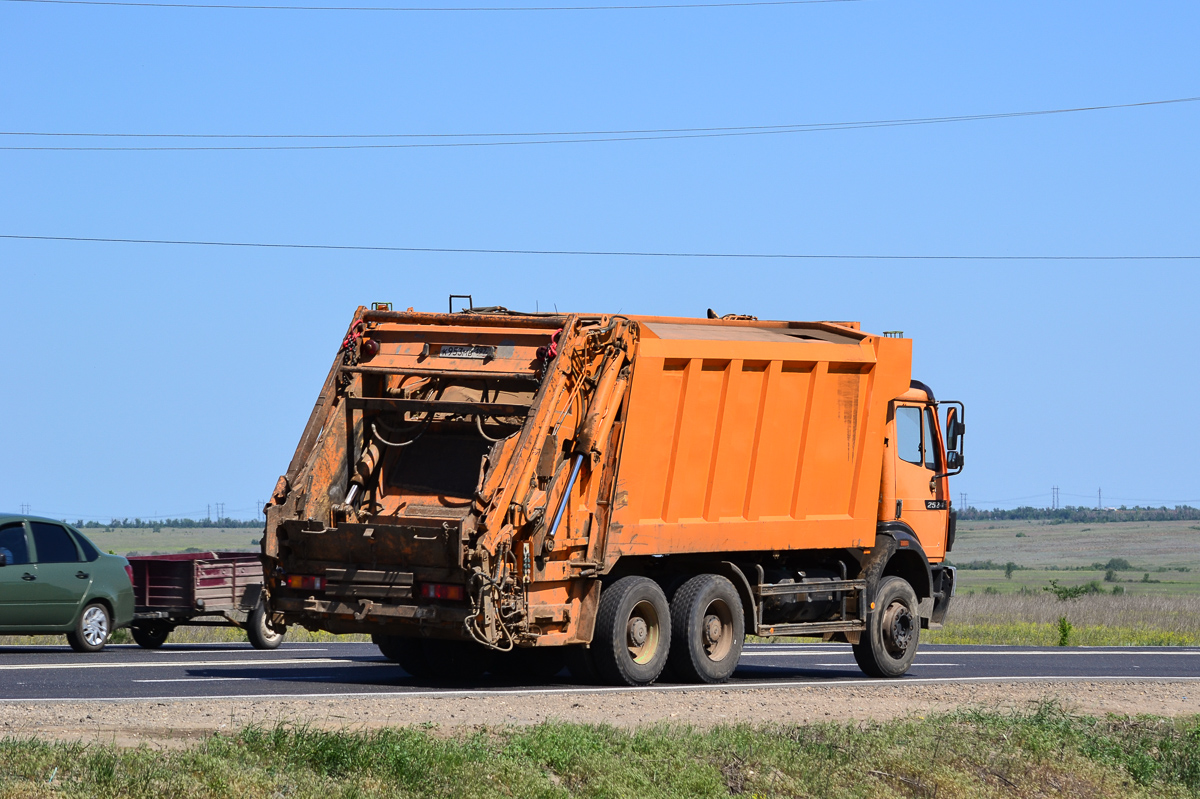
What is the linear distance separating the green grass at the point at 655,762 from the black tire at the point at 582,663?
9.98 feet

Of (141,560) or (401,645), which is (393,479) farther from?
(141,560)

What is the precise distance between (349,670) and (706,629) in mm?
3713

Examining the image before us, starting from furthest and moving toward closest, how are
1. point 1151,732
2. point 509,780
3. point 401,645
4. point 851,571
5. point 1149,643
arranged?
point 1149,643
point 851,571
point 401,645
point 1151,732
point 509,780

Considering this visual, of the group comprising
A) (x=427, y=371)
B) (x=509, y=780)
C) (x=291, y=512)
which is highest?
(x=427, y=371)

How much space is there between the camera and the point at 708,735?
11.3 m

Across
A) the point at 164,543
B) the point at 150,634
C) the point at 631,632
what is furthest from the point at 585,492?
the point at 164,543

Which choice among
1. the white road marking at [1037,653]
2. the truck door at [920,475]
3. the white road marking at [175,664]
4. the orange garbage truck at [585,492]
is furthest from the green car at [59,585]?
the truck door at [920,475]

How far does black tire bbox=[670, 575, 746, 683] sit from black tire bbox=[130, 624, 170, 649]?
27.9 ft

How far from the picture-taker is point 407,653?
15711 millimetres

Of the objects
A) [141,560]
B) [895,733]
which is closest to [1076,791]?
[895,733]

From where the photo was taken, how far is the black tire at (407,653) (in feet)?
51.3

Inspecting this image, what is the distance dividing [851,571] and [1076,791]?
5.89 meters

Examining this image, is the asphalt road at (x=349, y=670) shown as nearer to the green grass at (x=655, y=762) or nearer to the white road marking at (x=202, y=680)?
the white road marking at (x=202, y=680)

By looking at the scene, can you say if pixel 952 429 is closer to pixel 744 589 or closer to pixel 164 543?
pixel 744 589
